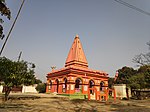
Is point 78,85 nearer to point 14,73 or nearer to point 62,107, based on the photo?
point 62,107

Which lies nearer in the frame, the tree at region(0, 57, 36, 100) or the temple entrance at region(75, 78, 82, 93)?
the tree at region(0, 57, 36, 100)

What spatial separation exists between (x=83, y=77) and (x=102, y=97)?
14.1ft

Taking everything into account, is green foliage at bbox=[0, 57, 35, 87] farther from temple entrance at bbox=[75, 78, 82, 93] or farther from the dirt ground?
temple entrance at bbox=[75, 78, 82, 93]

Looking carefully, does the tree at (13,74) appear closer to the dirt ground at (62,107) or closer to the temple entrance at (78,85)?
the dirt ground at (62,107)

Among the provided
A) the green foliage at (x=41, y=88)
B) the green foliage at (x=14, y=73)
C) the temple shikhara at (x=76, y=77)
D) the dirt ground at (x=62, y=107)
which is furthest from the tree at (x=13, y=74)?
the green foliage at (x=41, y=88)

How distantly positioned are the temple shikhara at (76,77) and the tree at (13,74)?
10.2 m

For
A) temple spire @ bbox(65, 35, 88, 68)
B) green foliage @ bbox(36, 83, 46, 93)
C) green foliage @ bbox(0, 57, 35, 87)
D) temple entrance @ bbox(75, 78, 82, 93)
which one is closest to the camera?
green foliage @ bbox(0, 57, 35, 87)

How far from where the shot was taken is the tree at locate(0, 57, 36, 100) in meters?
10.1

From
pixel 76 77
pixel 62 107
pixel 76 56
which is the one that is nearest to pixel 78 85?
pixel 76 77

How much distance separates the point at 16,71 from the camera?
36.7ft

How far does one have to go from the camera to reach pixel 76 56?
2727 cm

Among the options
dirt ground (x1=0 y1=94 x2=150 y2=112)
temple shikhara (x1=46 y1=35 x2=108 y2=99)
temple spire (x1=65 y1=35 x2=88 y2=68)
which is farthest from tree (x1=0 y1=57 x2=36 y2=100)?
temple spire (x1=65 y1=35 x2=88 y2=68)

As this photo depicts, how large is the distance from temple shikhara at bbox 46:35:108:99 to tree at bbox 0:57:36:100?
33.4 feet

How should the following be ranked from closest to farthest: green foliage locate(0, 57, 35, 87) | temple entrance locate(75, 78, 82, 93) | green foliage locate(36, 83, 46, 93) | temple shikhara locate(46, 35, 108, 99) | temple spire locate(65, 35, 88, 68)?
green foliage locate(0, 57, 35, 87) < temple shikhara locate(46, 35, 108, 99) < temple entrance locate(75, 78, 82, 93) < temple spire locate(65, 35, 88, 68) < green foliage locate(36, 83, 46, 93)
